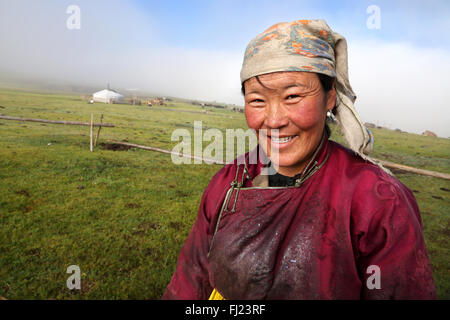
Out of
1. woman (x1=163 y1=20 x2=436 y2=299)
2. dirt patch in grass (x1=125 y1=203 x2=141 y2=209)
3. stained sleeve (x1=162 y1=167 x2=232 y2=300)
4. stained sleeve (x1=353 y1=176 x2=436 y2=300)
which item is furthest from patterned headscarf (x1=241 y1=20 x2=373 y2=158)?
dirt patch in grass (x1=125 y1=203 x2=141 y2=209)

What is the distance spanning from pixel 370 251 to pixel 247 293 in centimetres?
83

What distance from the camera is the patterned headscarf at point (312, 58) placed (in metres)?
1.69

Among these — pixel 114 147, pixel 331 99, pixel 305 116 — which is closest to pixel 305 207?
pixel 305 116

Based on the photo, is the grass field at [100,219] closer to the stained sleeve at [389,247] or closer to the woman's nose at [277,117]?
the woman's nose at [277,117]

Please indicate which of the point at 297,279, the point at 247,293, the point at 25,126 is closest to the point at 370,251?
the point at 297,279

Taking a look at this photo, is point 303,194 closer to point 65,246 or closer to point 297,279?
point 297,279

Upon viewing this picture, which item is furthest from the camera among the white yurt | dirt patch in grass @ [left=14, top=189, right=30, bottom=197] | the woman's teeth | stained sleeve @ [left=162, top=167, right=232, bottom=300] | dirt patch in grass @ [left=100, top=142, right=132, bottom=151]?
the white yurt

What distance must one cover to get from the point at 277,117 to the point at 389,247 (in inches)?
39.7

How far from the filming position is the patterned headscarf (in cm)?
169

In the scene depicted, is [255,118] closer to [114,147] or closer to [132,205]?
[132,205]

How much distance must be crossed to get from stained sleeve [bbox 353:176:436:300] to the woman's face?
0.52m

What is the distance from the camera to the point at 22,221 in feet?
19.9

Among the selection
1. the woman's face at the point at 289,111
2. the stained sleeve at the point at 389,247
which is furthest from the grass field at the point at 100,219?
the stained sleeve at the point at 389,247

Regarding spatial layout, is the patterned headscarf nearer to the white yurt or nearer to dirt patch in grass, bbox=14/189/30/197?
dirt patch in grass, bbox=14/189/30/197
